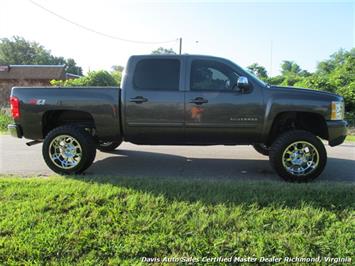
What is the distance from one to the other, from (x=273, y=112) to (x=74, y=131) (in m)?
3.26

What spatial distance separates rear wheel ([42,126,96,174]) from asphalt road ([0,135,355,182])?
276 millimetres

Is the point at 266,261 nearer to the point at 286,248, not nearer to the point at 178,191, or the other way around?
the point at 286,248

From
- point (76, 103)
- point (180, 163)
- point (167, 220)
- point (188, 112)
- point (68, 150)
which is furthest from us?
point (180, 163)

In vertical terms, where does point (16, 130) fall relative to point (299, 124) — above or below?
below

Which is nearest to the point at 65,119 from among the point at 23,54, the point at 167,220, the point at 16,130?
the point at 16,130

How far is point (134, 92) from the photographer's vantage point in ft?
19.4

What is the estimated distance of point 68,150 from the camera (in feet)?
20.1

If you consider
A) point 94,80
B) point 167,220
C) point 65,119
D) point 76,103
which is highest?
point 94,80

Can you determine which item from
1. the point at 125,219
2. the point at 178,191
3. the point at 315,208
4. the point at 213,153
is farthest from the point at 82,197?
the point at 213,153

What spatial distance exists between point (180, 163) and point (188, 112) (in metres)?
1.56

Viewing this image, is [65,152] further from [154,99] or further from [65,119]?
[154,99]

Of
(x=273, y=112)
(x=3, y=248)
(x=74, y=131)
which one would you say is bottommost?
(x=3, y=248)

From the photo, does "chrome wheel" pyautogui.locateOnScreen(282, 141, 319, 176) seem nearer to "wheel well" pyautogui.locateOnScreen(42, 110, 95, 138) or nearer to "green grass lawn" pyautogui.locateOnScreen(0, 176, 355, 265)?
"green grass lawn" pyautogui.locateOnScreen(0, 176, 355, 265)

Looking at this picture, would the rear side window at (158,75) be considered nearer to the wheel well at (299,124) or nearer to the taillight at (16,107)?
the wheel well at (299,124)
